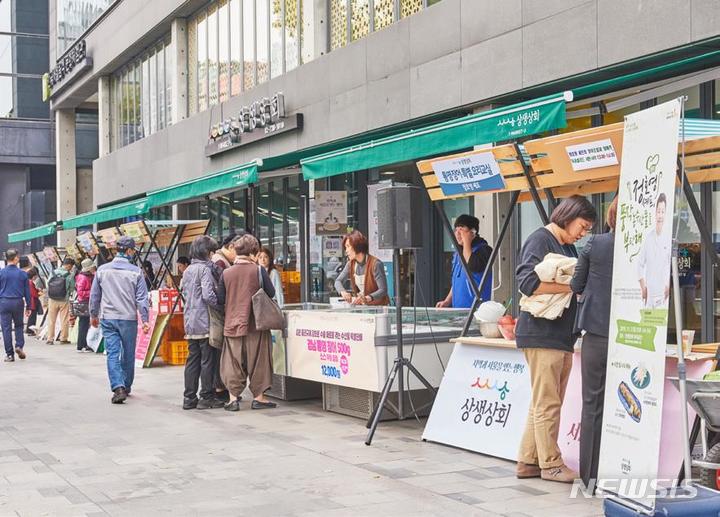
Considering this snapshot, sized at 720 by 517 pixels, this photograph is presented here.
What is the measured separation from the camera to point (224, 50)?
23.2 m

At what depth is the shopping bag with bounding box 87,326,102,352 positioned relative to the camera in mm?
18683

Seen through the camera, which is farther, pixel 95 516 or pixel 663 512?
pixel 95 516

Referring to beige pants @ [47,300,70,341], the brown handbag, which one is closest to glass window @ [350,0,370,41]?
the brown handbag

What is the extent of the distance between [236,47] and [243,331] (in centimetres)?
1312

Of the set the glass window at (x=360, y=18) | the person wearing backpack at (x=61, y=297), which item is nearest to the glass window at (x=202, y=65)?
the person wearing backpack at (x=61, y=297)

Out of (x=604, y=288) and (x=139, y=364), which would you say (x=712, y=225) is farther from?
(x=139, y=364)

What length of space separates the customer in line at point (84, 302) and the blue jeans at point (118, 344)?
673cm

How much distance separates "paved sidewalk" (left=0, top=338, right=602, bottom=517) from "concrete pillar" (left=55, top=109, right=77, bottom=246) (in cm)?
2665

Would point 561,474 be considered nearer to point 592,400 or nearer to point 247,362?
point 592,400

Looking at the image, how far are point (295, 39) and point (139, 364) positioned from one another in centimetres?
721

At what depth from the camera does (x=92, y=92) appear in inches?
1409

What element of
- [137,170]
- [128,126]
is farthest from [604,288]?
[128,126]

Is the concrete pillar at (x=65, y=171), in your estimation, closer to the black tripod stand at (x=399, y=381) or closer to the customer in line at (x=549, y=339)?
the black tripod stand at (x=399, y=381)

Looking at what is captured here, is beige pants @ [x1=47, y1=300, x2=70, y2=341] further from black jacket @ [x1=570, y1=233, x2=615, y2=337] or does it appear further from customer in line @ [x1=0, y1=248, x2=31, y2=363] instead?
black jacket @ [x1=570, y1=233, x2=615, y2=337]
